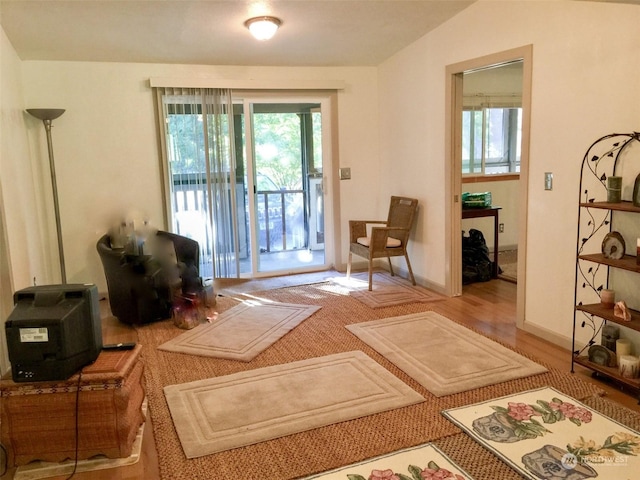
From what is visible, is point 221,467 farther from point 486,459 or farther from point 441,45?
point 441,45

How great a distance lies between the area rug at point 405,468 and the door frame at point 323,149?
3.56m

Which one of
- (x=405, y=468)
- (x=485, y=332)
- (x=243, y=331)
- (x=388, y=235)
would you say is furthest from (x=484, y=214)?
(x=405, y=468)

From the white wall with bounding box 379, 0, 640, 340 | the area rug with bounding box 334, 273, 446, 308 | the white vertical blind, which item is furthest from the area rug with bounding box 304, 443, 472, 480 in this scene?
the white vertical blind

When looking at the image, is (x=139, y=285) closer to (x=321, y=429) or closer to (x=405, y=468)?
(x=321, y=429)

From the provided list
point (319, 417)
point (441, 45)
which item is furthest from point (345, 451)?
point (441, 45)

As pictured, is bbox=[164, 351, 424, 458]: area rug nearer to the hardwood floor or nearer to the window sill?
the hardwood floor

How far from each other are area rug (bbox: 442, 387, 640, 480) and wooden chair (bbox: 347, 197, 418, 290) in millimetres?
2287

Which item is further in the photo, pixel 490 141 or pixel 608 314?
pixel 490 141

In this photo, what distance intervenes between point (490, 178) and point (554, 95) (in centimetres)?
304

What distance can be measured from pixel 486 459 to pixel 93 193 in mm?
4152

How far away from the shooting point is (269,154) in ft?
17.9

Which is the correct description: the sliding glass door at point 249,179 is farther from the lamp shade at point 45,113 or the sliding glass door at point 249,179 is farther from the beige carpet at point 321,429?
the beige carpet at point 321,429

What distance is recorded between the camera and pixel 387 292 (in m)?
4.77

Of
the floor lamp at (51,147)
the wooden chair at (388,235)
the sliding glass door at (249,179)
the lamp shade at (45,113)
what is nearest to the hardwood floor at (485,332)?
the floor lamp at (51,147)
